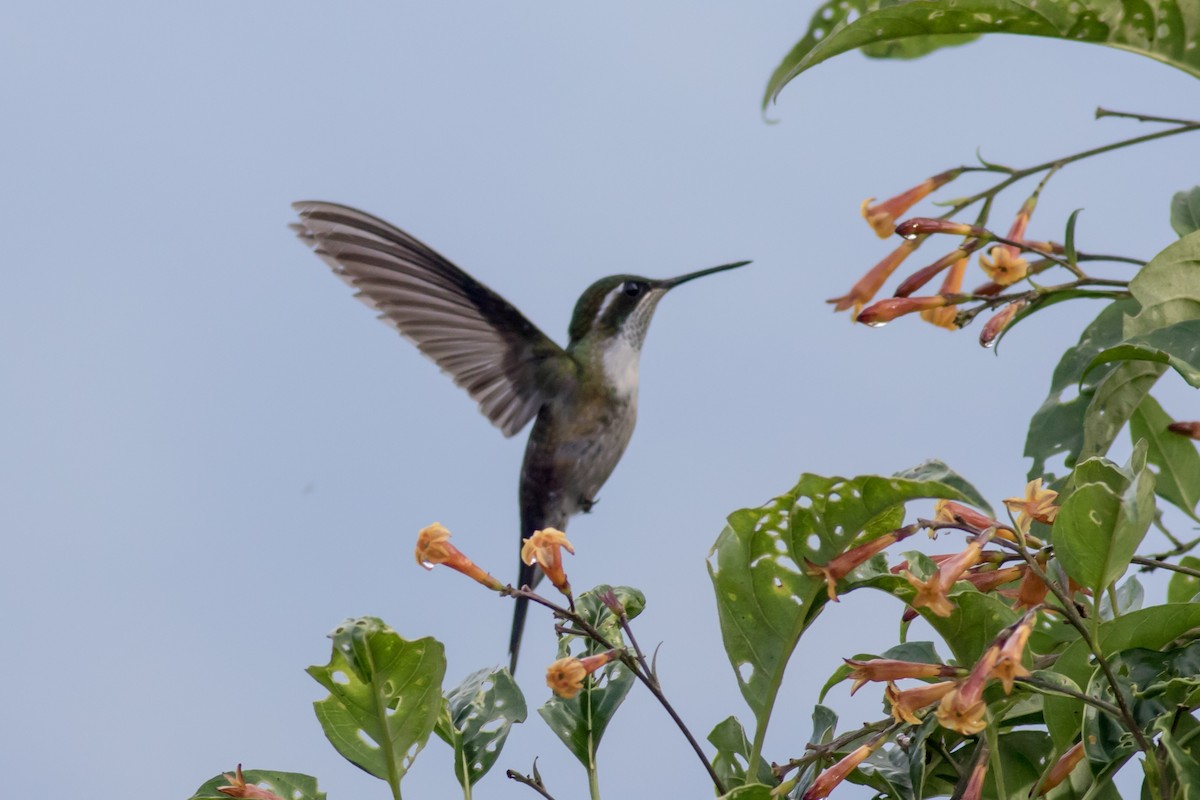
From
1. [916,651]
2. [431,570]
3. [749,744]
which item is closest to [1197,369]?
[916,651]

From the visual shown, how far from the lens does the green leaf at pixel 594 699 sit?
2326 millimetres

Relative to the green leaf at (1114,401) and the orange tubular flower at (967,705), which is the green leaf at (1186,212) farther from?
the orange tubular flower at (967,705)

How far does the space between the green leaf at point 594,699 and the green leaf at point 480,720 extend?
0.20 feet

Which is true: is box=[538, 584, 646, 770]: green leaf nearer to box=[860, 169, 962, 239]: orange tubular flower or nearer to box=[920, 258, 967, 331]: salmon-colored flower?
box=[920, 258, 967, 331]: salmon-colored flower

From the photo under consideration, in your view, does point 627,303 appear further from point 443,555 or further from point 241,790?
point 241,790

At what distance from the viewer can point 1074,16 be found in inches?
98.0

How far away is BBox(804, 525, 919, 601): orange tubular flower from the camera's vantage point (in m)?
2.00

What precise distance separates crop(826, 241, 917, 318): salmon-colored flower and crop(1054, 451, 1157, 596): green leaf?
4.00ft

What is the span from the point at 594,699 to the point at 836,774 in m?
0.49

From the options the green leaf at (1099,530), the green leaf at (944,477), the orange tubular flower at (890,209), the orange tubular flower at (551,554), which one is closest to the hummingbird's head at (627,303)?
the orange tubular flower at (890,209)

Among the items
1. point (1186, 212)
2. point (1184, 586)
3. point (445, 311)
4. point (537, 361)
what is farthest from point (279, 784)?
point (537, 361)

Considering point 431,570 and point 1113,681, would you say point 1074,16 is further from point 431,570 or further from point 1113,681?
point 431,570

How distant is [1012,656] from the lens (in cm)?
179

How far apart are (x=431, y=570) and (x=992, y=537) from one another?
0.94 metres
